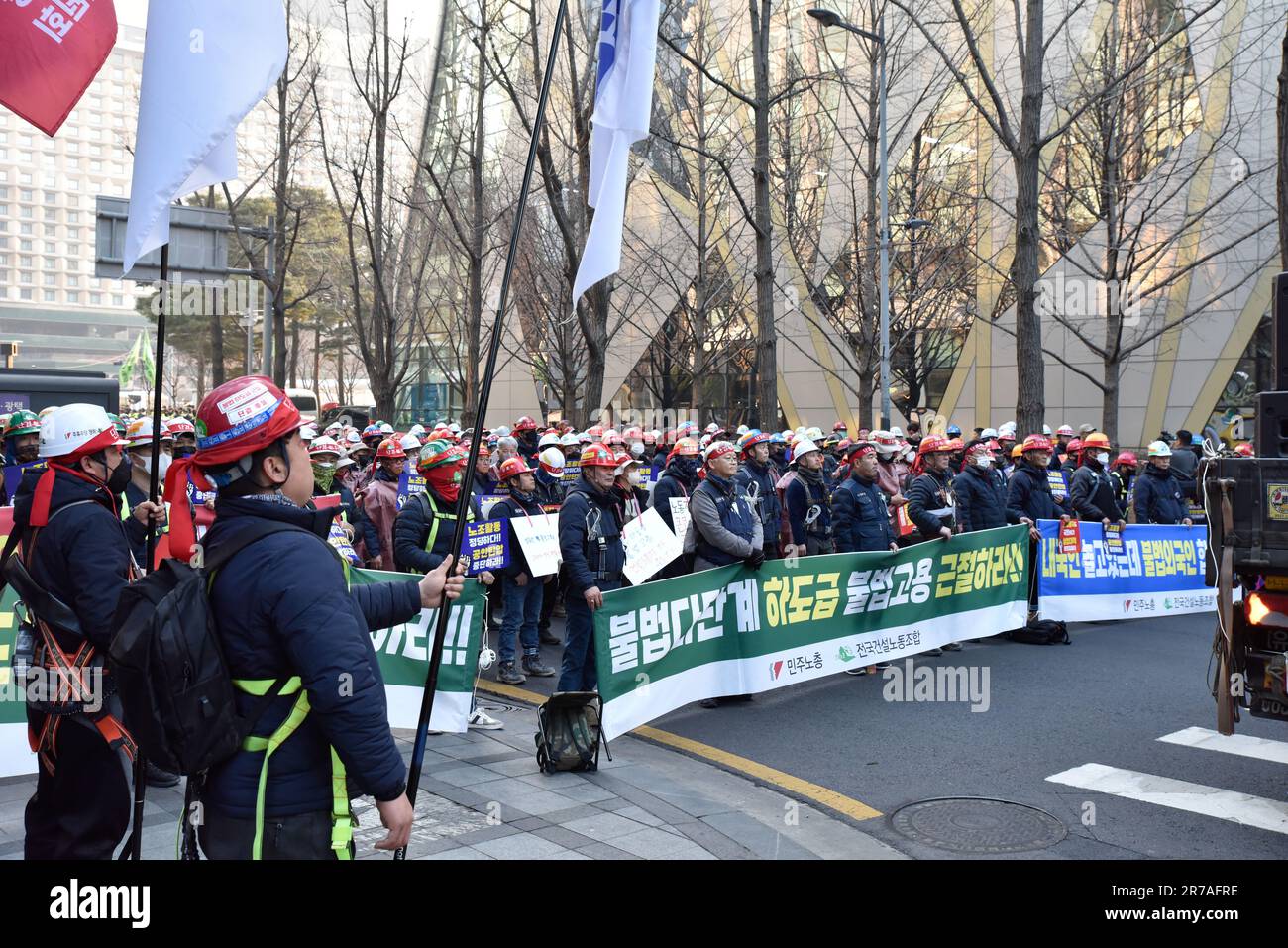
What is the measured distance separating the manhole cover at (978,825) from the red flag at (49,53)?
5.74 metres

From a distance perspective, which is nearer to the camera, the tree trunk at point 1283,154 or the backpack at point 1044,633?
the backpack at point 1044,633

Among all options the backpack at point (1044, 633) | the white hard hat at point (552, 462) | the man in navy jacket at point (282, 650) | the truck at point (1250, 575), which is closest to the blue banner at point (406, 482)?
the white hard hat at point (552, 462)

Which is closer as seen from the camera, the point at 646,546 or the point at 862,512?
the point at 646,546

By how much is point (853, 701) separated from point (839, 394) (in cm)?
2948

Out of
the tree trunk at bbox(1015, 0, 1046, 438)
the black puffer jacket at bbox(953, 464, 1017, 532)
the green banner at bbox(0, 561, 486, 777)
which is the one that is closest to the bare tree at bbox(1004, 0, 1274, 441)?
the tree trunk at bbox(1015, 0, 1046, 438)

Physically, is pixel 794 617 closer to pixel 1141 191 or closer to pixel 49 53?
pixel 49 53

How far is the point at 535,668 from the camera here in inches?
385

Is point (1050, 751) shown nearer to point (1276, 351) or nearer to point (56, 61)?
point (1276, 351)

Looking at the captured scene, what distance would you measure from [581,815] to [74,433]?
10.4ft

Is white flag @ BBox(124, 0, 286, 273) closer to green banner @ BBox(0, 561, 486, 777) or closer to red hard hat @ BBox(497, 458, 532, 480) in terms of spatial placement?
green banner @ BBox(0, 561, 486, 777)

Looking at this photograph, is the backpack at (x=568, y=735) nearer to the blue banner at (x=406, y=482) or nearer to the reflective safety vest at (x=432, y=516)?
the reflective safety vest at (x=432, y=516)


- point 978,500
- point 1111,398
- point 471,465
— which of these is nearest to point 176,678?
→ point 471,465

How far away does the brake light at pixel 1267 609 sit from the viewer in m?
6.25

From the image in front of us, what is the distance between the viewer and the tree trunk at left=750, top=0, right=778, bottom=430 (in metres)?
16.1
